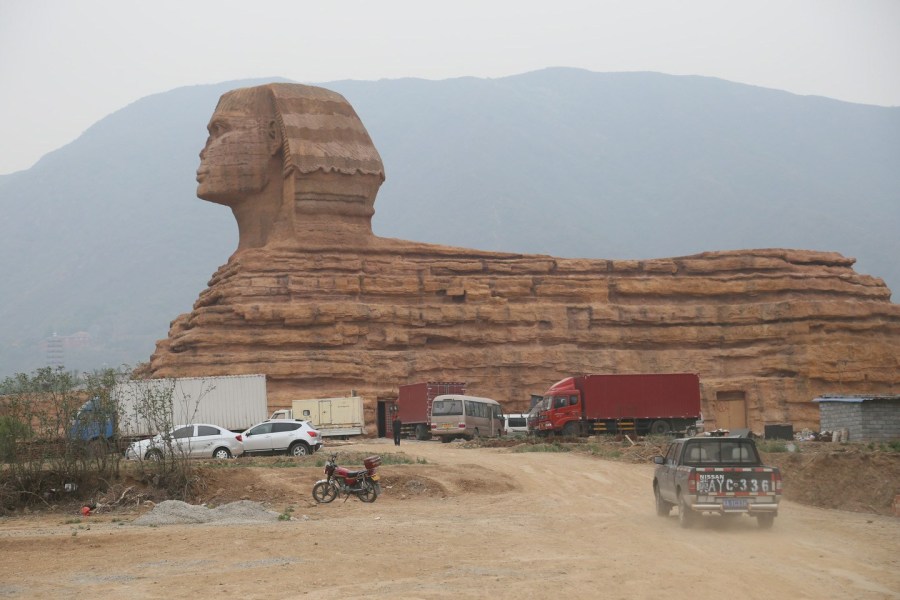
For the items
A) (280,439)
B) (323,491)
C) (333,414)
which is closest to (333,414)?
(333,414)

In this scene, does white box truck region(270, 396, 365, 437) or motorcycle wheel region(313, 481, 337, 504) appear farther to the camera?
white box truck region(270, 396, 365, 437)

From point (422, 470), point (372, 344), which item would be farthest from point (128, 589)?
→ point (372, 344)

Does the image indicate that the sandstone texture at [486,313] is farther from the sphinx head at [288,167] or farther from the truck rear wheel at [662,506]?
the truck rear wheel at [662,506]

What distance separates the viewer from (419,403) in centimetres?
4578

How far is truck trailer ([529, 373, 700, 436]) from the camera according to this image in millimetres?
43188

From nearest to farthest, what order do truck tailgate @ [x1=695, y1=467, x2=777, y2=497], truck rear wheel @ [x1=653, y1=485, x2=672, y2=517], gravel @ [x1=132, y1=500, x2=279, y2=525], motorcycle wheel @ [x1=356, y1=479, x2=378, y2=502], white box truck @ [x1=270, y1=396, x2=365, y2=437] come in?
truck tailgate @ [x1=695, y1=467, x2=777, y2=497] → truck rear wheel @ [x1=653, y1=485, x2=672, y2=517] → gravel @ [x1=132, y1=500, x2=279, y2=525] → motorcycle wheel @ [x1=356, y1=479, x2=378, y2=502] → white box truck @ [x1=270, y1=396, x2=365, y2=437]

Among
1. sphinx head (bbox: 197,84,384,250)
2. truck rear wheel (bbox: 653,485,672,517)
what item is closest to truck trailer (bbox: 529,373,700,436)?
sphinx head (bbox: 197,84,384,250)

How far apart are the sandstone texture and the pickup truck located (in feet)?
90.5

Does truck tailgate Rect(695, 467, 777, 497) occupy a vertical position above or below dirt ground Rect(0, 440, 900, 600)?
above

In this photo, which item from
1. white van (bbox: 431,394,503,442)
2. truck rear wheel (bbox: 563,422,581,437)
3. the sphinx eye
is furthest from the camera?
the sphinx eye

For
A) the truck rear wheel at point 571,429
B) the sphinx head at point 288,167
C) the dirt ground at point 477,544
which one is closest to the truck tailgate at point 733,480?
the dirt ground at point 477,544

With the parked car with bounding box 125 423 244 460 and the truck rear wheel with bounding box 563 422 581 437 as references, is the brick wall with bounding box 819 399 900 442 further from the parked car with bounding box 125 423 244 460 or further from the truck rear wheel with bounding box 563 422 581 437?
the parked car with bounding box 125 423 244 460

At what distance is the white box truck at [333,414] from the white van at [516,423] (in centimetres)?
760

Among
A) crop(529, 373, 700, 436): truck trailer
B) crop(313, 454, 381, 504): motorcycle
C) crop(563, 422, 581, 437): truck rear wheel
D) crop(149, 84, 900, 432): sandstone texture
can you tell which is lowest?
crop(313, 454, 381, 504): motorcycle
